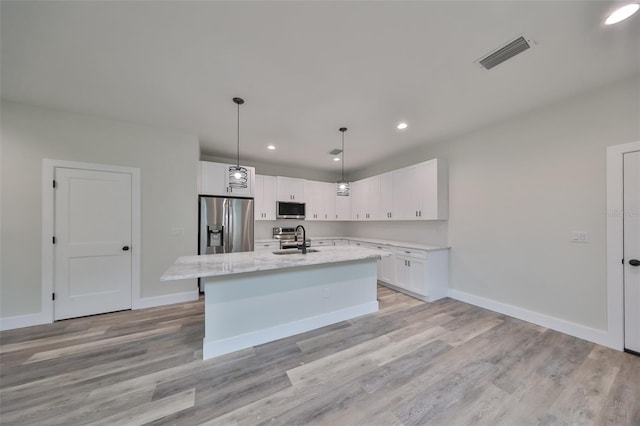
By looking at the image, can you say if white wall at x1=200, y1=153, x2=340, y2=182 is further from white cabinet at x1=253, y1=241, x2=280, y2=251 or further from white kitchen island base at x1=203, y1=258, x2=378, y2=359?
white kitchen island base at x1=203, y1=258, x2=378, y2=359

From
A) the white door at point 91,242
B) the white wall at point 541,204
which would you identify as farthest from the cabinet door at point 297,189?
the white wall at point 541,204

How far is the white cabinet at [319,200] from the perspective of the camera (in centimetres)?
575

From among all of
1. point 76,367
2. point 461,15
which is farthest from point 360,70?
point 76,367

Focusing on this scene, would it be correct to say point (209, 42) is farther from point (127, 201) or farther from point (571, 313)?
point (571, 313)

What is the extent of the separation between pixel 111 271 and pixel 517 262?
19.2 feet

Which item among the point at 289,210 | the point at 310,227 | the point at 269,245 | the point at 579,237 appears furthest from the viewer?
the point at 310,227

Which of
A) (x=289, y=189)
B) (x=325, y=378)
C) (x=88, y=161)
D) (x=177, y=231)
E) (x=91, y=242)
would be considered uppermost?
(x=88, y=161)

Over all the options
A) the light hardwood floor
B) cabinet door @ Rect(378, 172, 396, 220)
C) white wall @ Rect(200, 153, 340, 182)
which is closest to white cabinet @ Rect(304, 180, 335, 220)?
white wall @ Rect(200, 153, 340, 182)

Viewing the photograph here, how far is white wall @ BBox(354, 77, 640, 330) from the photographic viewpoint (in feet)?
8.10

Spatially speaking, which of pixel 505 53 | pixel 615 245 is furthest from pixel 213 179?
pixel 615 245

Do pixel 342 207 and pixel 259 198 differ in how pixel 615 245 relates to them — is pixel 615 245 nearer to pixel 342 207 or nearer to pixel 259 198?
pixel 342 207

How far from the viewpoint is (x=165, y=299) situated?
11.7 feet

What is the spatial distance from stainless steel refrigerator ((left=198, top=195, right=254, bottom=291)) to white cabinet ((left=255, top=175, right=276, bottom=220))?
22.7 inches

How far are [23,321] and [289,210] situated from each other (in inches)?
168
